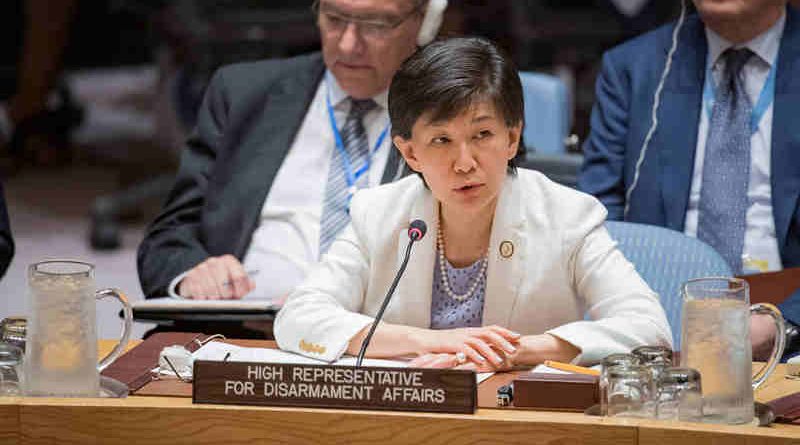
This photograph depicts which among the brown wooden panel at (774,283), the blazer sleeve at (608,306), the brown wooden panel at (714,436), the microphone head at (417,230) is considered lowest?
the brown wooden panel at (714,436)

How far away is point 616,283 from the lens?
2.69 metres

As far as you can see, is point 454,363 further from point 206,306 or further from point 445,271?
point 206,306

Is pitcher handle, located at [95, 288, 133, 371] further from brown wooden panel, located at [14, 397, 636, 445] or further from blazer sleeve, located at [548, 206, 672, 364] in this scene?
blazer sleeve, located at [548, 206, 672, 364]

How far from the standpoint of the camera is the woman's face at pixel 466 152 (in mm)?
2582

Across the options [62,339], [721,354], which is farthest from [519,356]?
[62,339]

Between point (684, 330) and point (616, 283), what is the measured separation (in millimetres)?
434

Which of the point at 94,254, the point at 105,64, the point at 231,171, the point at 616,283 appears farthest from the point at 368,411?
the point at 105,64

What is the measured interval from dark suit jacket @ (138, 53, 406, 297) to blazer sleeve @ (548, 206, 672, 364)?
0.96m

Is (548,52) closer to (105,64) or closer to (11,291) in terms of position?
(11,291)

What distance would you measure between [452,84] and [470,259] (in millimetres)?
395

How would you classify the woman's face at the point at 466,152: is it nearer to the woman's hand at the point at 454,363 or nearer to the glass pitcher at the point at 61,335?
the woman's hand at the point at 454,363

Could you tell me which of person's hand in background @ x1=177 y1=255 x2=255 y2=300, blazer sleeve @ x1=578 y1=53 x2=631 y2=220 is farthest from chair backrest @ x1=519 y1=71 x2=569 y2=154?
person's hand in background @ x1=177 y1=255 x2=255 y2=300

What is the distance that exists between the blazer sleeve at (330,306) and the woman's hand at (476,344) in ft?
0.44

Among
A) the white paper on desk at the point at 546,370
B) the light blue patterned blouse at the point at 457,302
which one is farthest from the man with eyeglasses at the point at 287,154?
the white paper on desk at the point at 546,370
